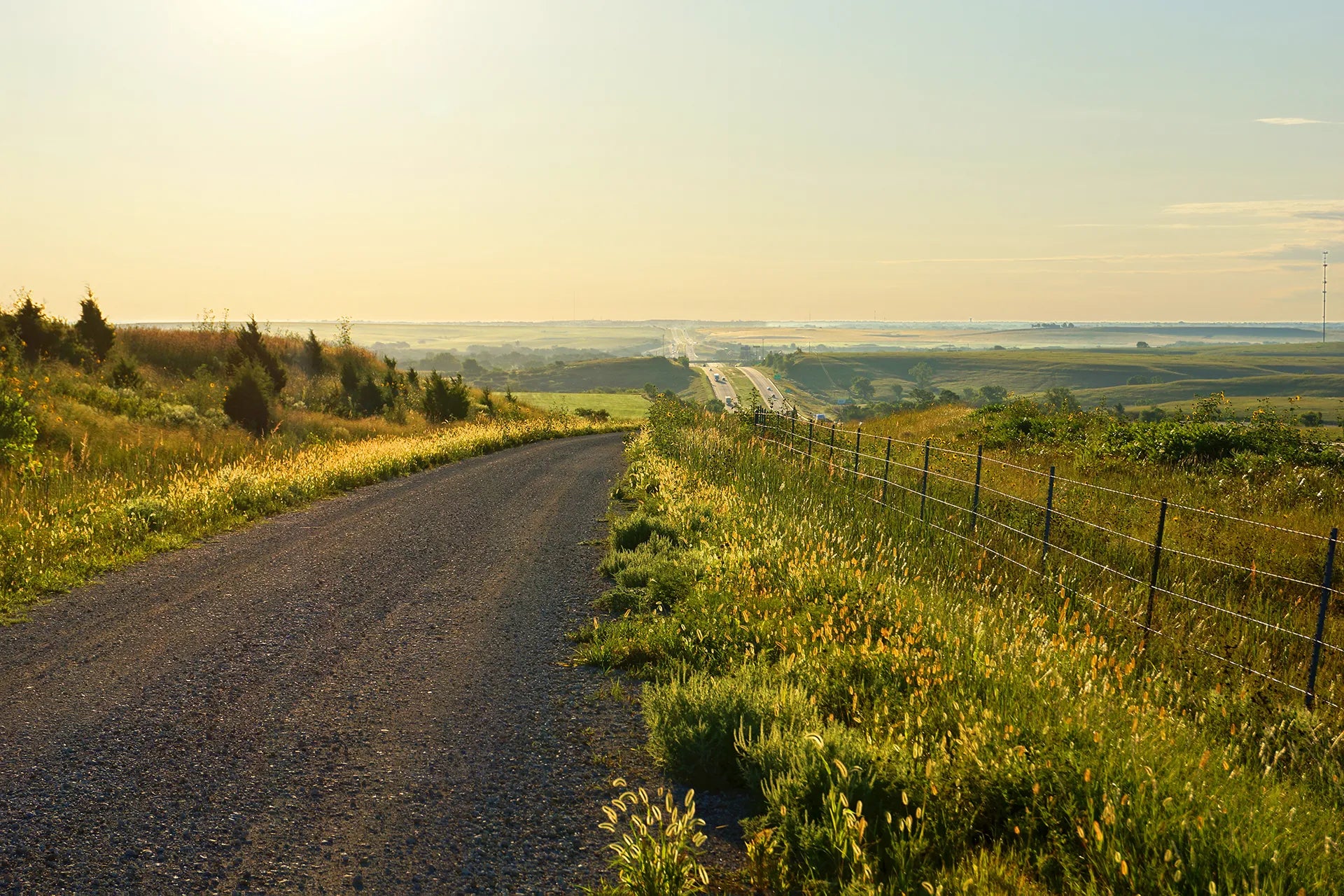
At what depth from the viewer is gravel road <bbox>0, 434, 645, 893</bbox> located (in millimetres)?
4121

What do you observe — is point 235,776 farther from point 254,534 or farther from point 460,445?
point 460,445

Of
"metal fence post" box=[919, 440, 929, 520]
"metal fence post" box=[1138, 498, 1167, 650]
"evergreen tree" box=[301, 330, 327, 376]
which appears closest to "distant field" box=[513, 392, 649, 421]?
"evergreen tree" box=[301, 330, 327, 376]

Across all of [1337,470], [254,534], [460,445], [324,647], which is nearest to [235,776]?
[324,647]

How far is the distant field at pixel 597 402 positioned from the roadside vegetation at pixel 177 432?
2205 cm

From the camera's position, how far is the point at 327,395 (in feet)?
131

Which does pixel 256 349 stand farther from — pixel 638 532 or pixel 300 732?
pixel 300 732

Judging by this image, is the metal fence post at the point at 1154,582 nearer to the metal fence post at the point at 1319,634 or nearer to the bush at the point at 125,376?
the metal fence post at the point at 1319,634

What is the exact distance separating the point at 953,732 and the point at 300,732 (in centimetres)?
436

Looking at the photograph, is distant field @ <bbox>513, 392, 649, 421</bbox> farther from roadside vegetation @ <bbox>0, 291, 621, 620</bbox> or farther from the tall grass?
the tall grass

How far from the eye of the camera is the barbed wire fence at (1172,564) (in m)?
6.71

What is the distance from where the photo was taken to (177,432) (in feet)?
73.9

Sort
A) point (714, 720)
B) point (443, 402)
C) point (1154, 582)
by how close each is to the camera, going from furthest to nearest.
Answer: point (443, 402), point (1154, 582), point (714, 720)

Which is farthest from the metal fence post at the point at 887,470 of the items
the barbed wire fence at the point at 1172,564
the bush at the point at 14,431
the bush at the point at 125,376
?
the bush at the point at 125,376

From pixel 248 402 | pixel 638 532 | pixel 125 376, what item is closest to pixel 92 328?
pixel 125 376
